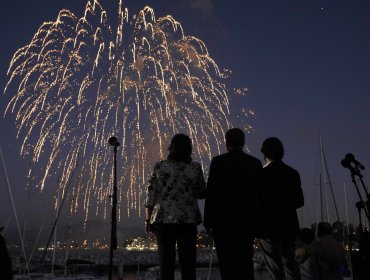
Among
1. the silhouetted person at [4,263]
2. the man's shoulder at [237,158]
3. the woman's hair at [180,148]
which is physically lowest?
the silhouetted person at [4,263]

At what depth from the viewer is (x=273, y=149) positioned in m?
5.53

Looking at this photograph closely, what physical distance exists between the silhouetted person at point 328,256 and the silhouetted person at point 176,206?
2.19 m

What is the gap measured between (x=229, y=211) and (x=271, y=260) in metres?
1.01

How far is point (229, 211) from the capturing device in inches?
182

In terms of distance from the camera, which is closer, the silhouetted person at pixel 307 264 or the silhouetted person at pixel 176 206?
the silhouetted person at pixel 176 206

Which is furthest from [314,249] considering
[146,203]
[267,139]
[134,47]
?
[134,47]

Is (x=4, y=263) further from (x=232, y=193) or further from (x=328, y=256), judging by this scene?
(x=328, y=256)

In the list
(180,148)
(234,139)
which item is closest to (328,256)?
(234,139)

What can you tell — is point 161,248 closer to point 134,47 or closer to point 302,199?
point 302,199

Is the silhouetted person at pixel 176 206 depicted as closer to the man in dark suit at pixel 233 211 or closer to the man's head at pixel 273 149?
the man in dark suit at pixel 233 211

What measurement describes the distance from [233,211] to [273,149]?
1.29 m

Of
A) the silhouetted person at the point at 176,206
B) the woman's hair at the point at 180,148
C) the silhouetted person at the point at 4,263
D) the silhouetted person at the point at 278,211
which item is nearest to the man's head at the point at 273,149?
the silhouetted person at the point at 278,211

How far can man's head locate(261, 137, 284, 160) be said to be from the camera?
5527 mm

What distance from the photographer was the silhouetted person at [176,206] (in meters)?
4.85
